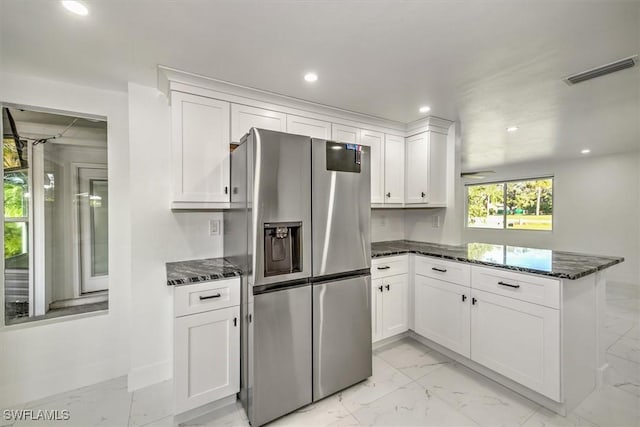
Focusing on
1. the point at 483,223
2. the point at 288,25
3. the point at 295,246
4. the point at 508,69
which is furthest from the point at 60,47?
the point at 483,223

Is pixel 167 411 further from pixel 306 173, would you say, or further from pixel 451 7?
pixel 451 7

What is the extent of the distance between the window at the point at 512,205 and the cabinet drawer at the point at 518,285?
5.34 meters

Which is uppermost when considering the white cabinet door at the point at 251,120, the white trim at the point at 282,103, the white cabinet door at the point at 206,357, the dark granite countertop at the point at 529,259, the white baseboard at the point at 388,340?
the white trim at the point at 282,103

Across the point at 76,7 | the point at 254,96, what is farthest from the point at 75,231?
the point at 254,96

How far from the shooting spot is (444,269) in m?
2.41

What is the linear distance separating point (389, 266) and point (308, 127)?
60.9 inches

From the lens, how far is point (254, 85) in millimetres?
2125

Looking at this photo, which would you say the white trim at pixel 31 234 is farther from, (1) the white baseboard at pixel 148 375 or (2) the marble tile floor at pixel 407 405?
(1) the white baseboard at pixel 148 375

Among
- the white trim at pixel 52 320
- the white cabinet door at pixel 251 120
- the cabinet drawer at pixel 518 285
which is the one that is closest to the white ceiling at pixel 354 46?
the white cabinet door at pixel 251 120

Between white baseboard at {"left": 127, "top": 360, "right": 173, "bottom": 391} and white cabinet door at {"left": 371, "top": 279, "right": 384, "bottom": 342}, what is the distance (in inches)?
69.9

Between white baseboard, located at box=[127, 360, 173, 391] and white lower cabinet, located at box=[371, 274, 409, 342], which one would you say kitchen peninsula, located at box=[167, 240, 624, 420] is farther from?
white baseboard, located at box=[127, 360, 173, 391]

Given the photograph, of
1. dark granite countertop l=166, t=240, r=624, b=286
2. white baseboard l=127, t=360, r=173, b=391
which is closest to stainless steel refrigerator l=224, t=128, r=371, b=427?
dark granite countertop l=166, t=240, r=624, b=286

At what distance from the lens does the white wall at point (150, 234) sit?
2074mm

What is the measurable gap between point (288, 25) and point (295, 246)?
1.30 meters
